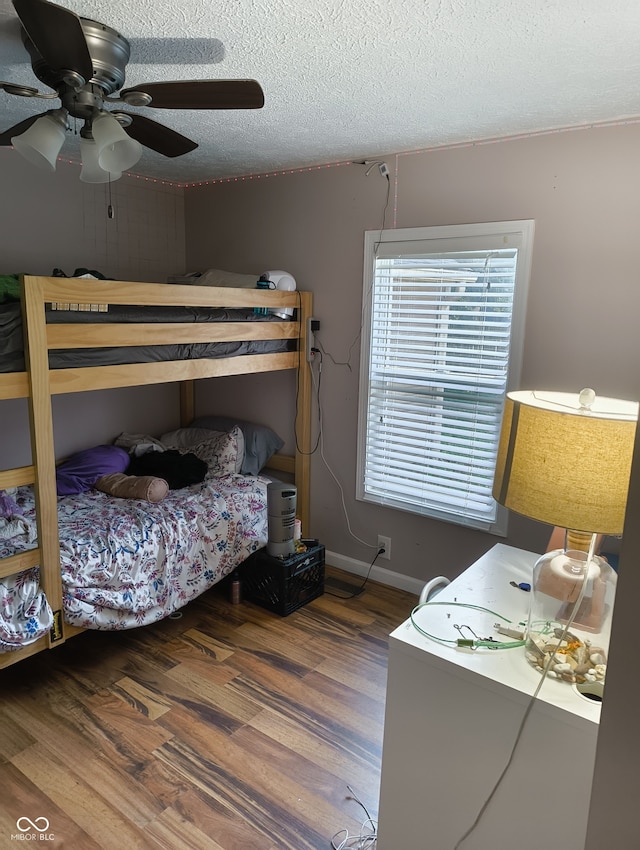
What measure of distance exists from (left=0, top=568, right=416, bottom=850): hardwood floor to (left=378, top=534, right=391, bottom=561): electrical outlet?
40 cm

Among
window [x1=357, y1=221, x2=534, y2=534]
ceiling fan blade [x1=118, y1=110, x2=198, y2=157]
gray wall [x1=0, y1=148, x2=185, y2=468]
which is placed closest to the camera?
ceiling fan blade [x1=118, y1=110, x2=198, y2=157]

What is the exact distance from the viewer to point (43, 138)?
5.46ft

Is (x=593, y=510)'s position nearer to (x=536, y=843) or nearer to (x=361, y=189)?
(x=536, y=843)

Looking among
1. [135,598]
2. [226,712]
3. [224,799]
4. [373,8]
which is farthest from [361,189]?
[224,799]

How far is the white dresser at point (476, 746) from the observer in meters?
1.19

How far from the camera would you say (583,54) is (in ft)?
5.69

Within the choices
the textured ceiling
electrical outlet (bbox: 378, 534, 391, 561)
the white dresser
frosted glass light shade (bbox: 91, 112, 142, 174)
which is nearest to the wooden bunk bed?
frosted glass light shade (bbox: 91, 112, 142, 174)

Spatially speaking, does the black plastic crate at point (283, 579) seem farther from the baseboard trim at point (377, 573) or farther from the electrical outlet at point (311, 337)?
the electrical outlet at point (311, 337)

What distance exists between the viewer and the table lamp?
3.88 ft

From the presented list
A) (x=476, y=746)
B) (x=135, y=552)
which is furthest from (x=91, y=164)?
(x=476, y=746)

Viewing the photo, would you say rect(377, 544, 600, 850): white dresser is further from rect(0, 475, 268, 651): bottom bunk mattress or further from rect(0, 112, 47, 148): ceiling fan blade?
rect(0, 112, 47, 148): ceiling fan blade

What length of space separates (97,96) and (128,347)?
0.99 m

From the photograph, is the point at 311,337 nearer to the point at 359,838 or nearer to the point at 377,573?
the point at 377,573

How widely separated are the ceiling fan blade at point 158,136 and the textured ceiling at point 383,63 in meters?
0.21
